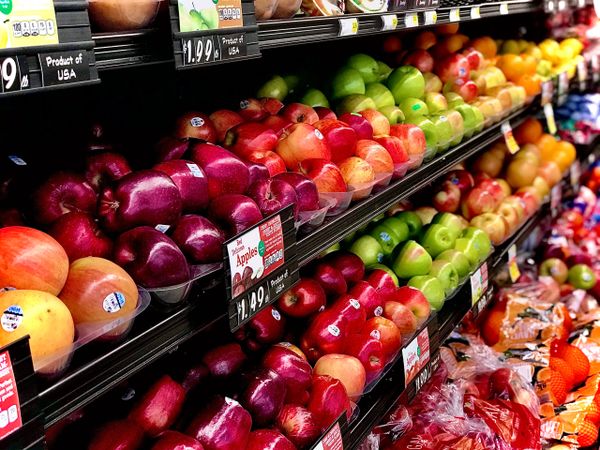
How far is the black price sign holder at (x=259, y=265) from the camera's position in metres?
1.14

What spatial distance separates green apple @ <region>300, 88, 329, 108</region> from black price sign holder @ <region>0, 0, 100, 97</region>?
1.32 metres

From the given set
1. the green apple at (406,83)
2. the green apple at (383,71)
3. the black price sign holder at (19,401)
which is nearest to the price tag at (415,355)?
the green apple at (406,83)

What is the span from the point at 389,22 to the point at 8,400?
1.47 metres

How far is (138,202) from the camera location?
3.79 ft

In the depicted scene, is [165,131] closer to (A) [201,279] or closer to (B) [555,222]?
(A) [201,279]

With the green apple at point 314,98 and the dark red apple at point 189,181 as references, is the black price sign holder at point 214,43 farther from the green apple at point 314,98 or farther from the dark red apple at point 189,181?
the green apple at point 314,98

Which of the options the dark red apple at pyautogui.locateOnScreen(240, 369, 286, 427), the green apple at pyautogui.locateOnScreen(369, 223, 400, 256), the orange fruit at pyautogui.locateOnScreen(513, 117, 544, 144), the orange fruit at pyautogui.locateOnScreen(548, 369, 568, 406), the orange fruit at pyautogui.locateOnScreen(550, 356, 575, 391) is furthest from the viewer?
the orange fruit at pyautogui.locateOnScreen(513, 117, 544, 144)

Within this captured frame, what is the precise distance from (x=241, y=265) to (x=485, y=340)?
2145mm

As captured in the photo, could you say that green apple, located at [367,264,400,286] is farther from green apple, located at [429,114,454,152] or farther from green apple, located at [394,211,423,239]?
green apple, located at [429,114,454,152]

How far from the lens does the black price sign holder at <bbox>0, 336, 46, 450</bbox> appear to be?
0.75 meters

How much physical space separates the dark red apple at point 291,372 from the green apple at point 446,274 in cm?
93

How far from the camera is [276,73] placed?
2295 millimetres

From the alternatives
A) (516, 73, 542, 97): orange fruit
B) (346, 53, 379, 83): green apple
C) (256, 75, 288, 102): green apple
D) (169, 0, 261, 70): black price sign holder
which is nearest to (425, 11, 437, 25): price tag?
(346, 53, 379, 83): green apple

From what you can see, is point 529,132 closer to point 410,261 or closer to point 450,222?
point 450,222
